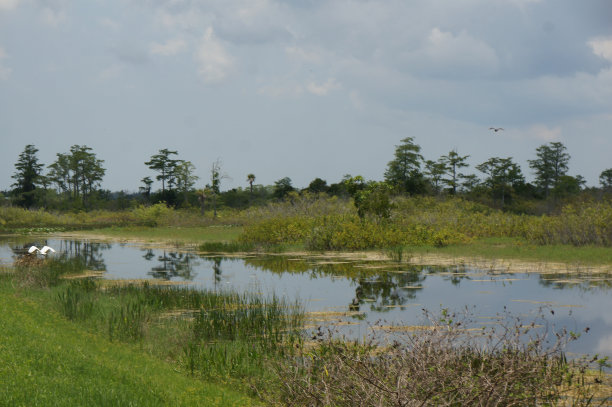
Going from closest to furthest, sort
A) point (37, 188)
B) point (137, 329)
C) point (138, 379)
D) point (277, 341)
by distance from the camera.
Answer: point (138, 379), point (277, 341), point (137, 329), point (37, 188)

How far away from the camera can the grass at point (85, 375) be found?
7.17 m

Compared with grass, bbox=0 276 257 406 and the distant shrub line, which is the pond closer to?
grass, bbox=0 276 257 406

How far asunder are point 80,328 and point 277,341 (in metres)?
4.58

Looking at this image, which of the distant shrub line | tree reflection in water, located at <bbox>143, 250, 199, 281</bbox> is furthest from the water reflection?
the distant shrub line

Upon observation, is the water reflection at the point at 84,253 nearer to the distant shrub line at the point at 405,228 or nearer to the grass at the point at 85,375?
the distant shrub line at the point at 405,228

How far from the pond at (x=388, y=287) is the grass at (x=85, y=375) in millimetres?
2982

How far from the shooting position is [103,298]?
49.4ft

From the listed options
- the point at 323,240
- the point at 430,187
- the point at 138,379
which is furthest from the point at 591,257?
the point at 430,187

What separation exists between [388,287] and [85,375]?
36.5ft

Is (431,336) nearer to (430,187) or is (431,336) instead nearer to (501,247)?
(501,247)

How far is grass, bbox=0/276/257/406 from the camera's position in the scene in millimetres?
7172

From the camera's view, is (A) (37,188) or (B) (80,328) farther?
(A) (37,188)

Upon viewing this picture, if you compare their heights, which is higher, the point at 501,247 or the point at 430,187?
the point at 430,187

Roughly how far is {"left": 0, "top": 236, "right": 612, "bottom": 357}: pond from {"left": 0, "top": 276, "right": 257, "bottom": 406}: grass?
2982 millimetres
